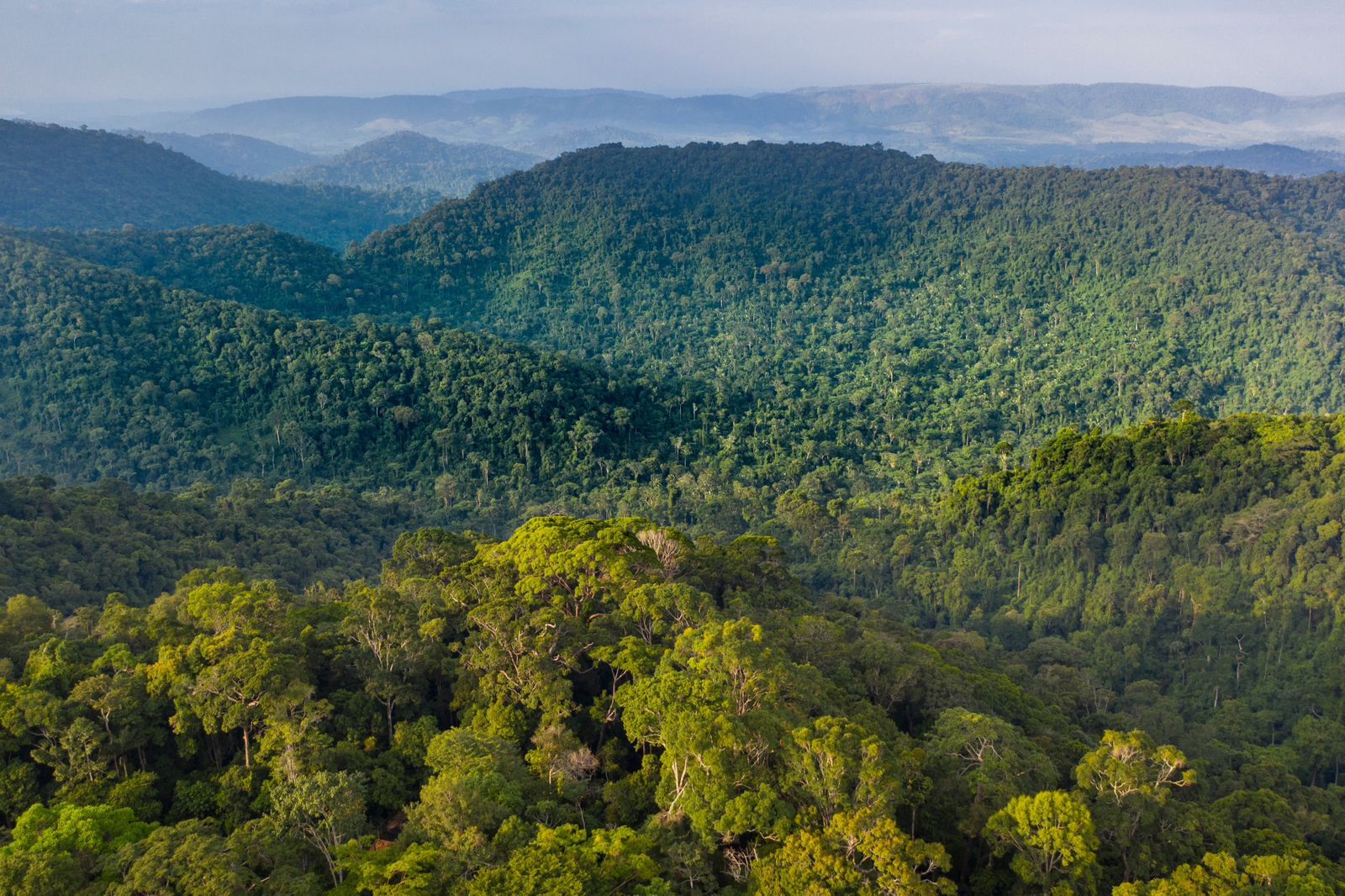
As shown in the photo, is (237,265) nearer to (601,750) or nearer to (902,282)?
(902,282)

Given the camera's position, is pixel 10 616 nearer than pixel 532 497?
Yes

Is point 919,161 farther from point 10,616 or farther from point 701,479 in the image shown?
point 10,616

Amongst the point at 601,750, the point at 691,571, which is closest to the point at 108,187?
the point at 691,571

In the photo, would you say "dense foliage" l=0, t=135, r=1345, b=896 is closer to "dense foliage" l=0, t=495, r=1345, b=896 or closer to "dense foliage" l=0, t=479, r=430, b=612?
"dense foliage" l=0, t=495, r=1345, b=896

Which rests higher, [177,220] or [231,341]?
[177,220]

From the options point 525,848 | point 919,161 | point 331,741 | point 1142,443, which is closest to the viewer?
point 525,848

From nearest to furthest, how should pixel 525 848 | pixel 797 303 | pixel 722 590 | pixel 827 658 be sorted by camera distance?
pixel 525 848 < pixel 827 658 < pixel 722 590 < pixel 797 303

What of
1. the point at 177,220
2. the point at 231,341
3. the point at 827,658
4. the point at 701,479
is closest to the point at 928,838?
the point at 827,658
